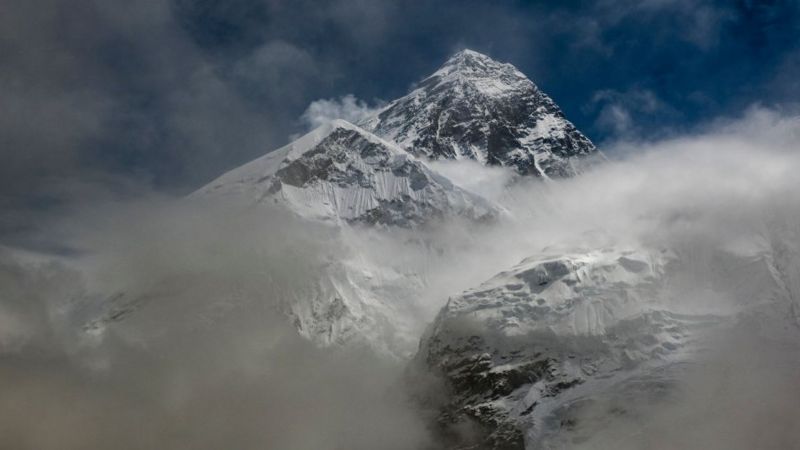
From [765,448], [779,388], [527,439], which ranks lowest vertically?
[765,448]

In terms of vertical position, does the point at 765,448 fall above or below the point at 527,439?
below

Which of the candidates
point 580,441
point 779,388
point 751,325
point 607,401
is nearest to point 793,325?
point 751,325

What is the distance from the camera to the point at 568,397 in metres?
198

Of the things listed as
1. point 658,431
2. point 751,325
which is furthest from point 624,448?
point 751,325

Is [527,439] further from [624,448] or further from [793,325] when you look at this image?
[793,325]

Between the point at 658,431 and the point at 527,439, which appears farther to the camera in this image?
the point at 527,439

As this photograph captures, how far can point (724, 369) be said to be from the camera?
18825cm

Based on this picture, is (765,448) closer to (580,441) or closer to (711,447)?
(711,447)

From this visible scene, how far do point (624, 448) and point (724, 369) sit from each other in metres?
32.6

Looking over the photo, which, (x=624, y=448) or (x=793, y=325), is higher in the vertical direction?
(x=793, y=325)

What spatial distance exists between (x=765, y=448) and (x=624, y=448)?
92.2 ft

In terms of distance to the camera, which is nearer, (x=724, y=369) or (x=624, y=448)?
(x=624, y=448)

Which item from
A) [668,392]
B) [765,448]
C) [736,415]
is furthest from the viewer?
[668,392]

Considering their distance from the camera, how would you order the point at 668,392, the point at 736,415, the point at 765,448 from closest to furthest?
1. the point at 765,448
2. the point at 736,415
3. the point at 668,392
